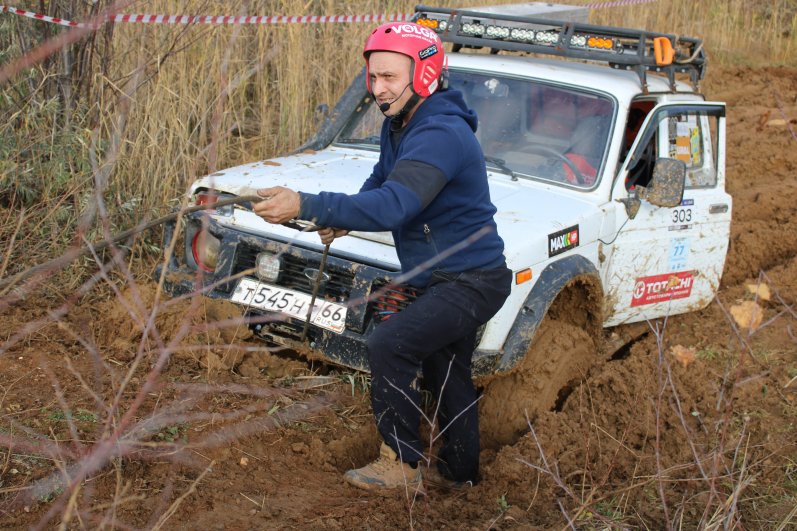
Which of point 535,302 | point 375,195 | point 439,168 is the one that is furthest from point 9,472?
point 535,302

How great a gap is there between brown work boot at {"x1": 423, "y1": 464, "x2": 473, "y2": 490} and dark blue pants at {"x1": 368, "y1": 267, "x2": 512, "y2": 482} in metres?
0.27

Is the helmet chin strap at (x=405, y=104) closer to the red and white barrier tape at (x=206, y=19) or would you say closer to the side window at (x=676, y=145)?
the red and white barrier tape at (x=206, y=19)

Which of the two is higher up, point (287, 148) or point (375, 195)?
point (375, 195)

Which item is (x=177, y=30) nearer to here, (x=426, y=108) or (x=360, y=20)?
(x=360, y=20)

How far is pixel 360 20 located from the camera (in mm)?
8852

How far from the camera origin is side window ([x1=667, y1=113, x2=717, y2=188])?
5352mm

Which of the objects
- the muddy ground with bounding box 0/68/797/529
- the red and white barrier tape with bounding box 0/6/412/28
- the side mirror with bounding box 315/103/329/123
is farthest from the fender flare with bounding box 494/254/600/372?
the side mirror with bounding box 315/103/329/123

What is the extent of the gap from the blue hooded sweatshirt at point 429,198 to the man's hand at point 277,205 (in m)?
0.04

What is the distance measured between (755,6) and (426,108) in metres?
14.1

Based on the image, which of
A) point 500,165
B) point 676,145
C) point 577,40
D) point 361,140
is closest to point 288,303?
point 500,165

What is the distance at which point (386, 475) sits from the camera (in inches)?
147

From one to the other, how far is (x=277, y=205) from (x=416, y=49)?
92 centimetres

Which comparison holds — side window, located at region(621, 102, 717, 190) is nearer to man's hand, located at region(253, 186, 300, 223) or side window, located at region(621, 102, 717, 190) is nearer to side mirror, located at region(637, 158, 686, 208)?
side mirror, located at region(637, 158, 686, 208)

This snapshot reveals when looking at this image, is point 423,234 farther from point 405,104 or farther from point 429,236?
point 405,104
